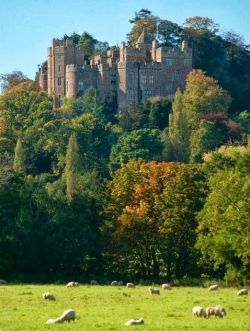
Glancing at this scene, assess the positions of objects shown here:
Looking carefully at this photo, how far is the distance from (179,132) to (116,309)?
61.7 m

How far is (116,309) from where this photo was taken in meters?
31.1

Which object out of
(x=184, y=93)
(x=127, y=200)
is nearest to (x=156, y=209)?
(x=127, y=200)

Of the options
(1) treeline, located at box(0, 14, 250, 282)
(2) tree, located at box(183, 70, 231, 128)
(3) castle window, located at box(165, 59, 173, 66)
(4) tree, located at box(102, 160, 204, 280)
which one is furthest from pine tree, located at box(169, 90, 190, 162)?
(4) tree, located at box(102, 160, 204, 280)

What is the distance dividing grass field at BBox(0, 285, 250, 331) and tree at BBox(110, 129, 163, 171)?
47045 mm

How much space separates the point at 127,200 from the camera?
187 ft

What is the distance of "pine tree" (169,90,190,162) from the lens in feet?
296

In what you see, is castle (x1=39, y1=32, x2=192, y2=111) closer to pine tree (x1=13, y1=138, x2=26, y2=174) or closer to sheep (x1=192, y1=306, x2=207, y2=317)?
pine tree (x1=13, y1=138, x2=26, y2=174)

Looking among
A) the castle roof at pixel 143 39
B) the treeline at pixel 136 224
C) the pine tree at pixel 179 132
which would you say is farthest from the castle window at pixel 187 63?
the treeline at pixel 136 224

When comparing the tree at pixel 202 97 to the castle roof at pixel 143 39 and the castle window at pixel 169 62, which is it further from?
the castle roof at pixel 143 39

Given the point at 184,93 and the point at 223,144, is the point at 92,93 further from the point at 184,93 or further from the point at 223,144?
the point at 223,144

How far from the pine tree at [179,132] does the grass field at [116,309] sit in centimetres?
4896

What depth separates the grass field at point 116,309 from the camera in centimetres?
2650

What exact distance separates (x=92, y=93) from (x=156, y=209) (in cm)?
4911

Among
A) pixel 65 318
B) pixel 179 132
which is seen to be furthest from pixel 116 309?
pixel 179 132
